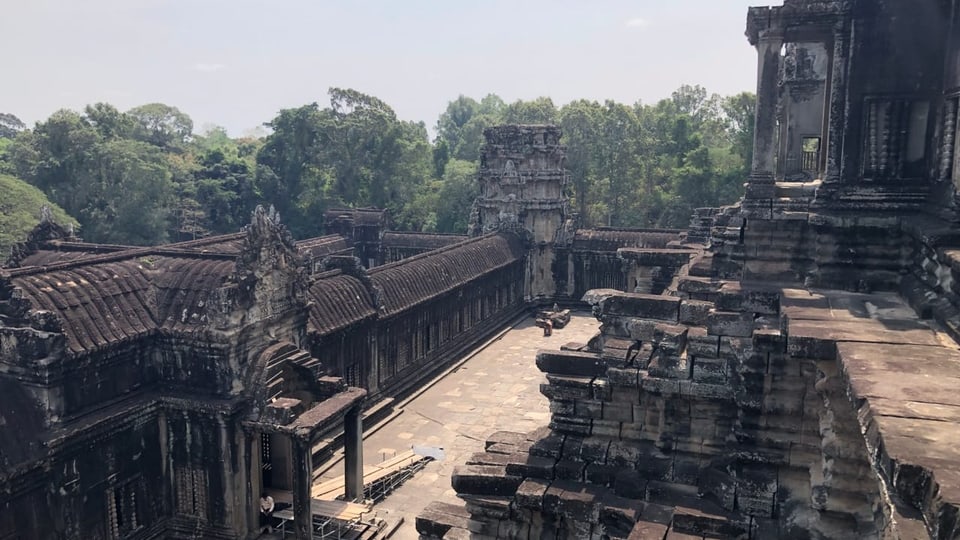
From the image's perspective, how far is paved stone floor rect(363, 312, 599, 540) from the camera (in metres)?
15.1

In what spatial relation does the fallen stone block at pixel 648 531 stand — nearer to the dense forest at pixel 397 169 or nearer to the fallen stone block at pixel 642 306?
the fallen stone block at pixel 642 306

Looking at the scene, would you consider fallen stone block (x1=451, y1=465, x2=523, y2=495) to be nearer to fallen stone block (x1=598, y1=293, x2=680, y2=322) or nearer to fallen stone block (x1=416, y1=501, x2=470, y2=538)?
fallen stone block (x1=416, y1=501, x2=470, y2=538)

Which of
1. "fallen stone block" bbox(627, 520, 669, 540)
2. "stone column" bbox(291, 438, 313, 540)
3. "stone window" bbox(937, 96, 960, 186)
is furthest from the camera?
"stone column" bbox(291, 438, 313, 540)

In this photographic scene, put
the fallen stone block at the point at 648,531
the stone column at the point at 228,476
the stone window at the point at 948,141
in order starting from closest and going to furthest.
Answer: the fallen stone block at the point at 648,531 → the stone window at the point at 948,141 → the stone column at the point at 228,476

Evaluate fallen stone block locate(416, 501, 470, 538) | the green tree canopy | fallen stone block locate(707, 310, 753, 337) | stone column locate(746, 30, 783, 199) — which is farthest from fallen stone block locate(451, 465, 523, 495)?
the green tree canopy

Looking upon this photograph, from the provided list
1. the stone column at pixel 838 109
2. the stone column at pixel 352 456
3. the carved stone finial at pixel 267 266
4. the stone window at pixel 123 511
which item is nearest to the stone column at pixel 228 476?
the stone window at pixel 123 511

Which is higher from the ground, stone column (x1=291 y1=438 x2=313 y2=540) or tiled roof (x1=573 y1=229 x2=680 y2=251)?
tiled roof (x1=573 y1=229 x2=680 y2=251)

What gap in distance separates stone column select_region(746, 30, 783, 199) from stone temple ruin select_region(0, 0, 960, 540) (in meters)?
0.03

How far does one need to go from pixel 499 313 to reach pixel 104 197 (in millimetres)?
25434

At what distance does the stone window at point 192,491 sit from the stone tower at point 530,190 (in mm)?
23123

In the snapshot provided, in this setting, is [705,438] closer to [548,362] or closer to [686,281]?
[548,362]

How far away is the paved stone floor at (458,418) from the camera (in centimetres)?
1512

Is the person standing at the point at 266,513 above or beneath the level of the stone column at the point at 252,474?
beneath

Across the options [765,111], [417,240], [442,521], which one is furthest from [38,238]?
[417,240]
